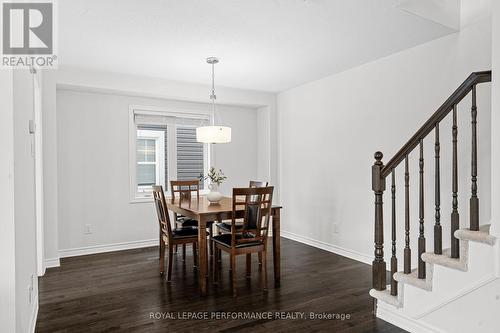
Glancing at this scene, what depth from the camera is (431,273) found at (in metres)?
2.35

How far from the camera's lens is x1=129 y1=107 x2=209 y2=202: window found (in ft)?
16.7

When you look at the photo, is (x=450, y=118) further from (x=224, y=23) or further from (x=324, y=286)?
(x=224, y=23)

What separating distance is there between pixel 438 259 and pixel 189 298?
6.88 ft

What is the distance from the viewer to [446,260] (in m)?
2.24

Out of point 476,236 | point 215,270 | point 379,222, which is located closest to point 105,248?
point 215,270

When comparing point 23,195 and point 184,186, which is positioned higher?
point 23,195

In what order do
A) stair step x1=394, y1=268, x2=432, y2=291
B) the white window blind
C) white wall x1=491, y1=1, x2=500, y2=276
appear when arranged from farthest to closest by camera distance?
the white window blind
stair step x1=394, y1=268, x2=432, y2=291
white wall x1=491, y1=1, x2=500, y2=276

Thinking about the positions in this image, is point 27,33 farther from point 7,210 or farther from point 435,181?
point 435,181

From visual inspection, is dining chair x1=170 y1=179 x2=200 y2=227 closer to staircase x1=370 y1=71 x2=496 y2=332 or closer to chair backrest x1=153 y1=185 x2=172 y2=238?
chair backrest x1=153 y1=185 x2=172 y2=238

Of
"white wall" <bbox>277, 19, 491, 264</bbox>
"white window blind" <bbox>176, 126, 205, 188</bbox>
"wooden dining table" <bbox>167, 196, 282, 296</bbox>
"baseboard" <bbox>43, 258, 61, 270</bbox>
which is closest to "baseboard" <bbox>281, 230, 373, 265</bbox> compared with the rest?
"white wall" <bbox>277, 19, 491, 264</bbox>

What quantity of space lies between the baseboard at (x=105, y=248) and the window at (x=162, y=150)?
2.13 feet

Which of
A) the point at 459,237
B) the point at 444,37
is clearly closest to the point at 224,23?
the point at 444,37

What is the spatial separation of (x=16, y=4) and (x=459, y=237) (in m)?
3.22

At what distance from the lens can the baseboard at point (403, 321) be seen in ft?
7.95
